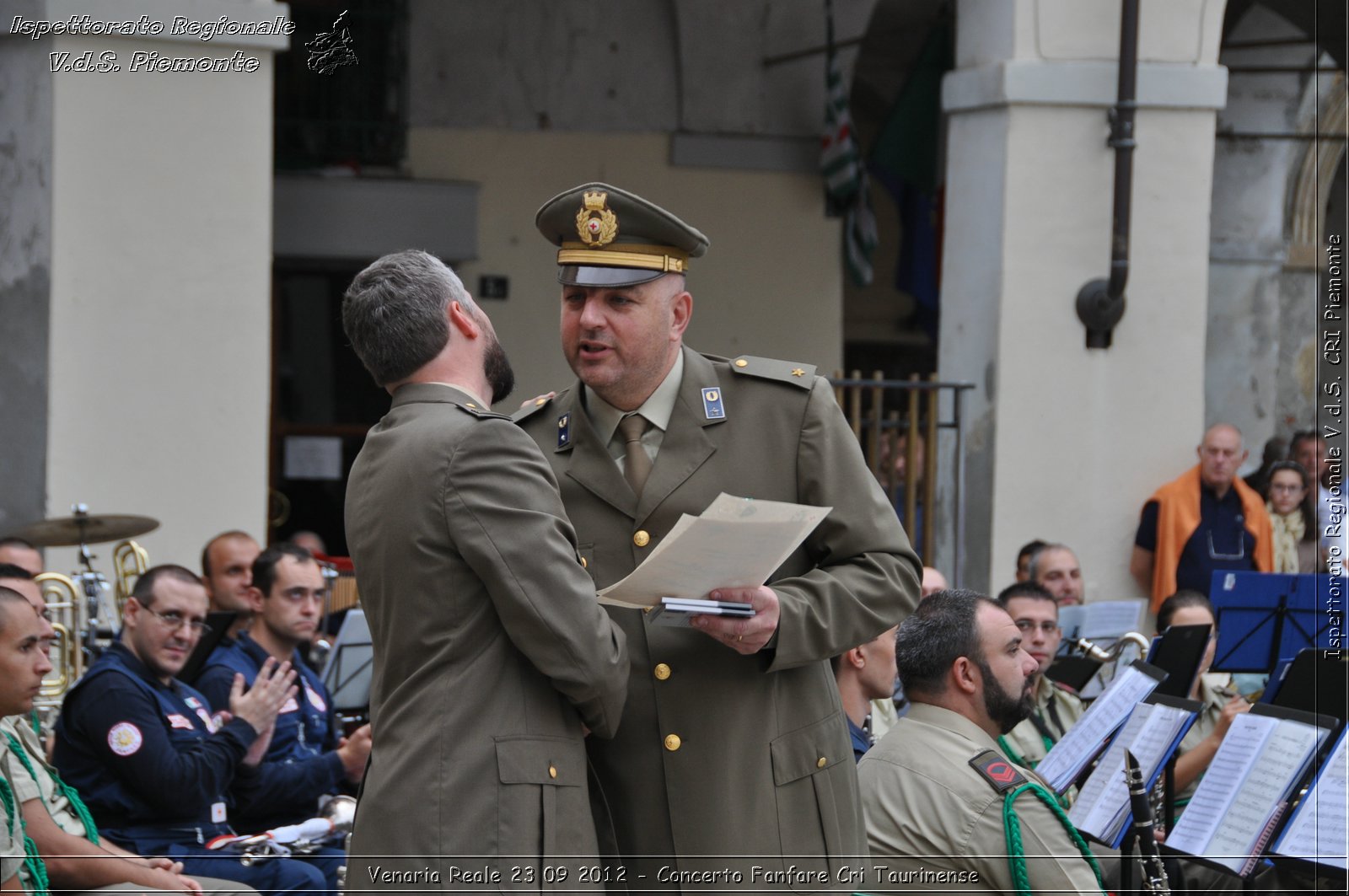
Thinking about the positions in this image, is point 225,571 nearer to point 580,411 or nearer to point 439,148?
point 580,411

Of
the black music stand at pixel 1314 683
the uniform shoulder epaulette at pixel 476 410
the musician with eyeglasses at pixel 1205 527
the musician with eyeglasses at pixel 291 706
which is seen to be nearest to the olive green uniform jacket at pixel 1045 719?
the black music stand at pixel 1314 683

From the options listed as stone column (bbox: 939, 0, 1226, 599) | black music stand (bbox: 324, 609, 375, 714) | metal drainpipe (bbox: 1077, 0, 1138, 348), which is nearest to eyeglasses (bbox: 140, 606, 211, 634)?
black music stand (bbox: 324, 609, 375, 714)

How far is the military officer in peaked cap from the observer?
276cm

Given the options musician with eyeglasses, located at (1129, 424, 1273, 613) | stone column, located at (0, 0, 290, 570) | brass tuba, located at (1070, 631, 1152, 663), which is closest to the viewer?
brass tuba, located at (1070, 631, 1152, 663)

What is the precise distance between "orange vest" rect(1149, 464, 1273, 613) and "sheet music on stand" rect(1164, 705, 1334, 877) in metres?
4.63

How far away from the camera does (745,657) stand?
9.18 ft

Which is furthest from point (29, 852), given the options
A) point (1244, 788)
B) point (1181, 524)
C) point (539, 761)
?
point (1181, 524)

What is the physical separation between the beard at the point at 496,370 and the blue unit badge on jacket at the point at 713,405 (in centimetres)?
36

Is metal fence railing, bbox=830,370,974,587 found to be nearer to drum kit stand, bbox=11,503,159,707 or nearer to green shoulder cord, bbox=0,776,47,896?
drum kit stand, bbox=11,503,159,707

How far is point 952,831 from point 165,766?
104 inches

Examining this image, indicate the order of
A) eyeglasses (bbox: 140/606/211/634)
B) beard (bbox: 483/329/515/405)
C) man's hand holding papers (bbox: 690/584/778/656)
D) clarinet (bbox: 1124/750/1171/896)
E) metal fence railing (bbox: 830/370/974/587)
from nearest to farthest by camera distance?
1. man's hand holding papers (bbox: 690/584/778/656)
2. beard (bbox: 483/329/515/405)
3. clarinet (bbox: 1124/750/1171/896)
4. eyeglasses (bbox: 140/606/211/634)
5. metal fence railing (bbox: 830/370/974/587)

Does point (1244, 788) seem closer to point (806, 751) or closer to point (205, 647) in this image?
point (806, 751)

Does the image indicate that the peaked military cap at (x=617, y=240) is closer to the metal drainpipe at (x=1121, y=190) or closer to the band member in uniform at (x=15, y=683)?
the band member in uniform at (x=15, y=683)

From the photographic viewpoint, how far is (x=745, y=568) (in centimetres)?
256
